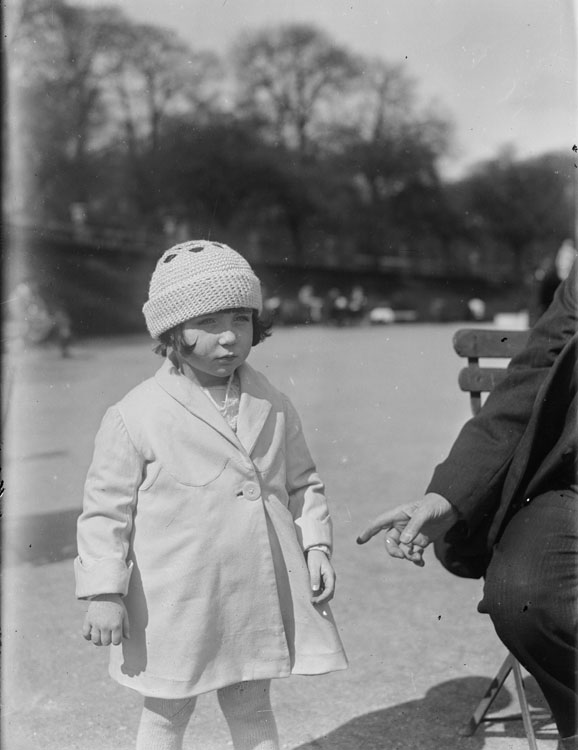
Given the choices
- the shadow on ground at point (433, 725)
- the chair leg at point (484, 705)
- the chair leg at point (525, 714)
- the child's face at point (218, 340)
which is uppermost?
the child's face at point (218, 340)

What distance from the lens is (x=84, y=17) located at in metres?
4.27

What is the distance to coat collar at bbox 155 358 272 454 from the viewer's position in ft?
6.79

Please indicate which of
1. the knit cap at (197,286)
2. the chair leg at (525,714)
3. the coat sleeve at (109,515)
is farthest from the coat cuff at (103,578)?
the chair leg at (525,714)

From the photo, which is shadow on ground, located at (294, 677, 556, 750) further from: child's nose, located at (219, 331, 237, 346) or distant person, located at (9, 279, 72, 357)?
distant person, located at (9, 279, 72, 357)

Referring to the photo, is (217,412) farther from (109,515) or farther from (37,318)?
(37,318)

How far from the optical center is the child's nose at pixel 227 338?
205 cm

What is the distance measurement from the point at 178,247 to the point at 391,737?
1.37 meters

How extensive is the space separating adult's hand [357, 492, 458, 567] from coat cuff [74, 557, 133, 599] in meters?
0.54

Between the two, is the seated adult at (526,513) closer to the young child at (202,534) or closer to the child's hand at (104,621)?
the young child at (202,534)

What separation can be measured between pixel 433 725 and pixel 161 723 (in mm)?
870

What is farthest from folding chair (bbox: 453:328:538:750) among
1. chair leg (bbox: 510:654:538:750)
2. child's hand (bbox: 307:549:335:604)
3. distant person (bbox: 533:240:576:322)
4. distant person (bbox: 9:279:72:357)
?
distant person (bbox: 533:240:576:322)

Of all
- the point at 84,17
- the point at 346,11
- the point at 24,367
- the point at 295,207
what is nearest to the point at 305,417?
the point at 24,367

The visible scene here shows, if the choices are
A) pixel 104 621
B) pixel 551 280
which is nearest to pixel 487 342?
pixel 104 621

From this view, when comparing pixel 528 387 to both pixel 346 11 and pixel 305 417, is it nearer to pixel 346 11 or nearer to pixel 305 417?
pixel 346 11
